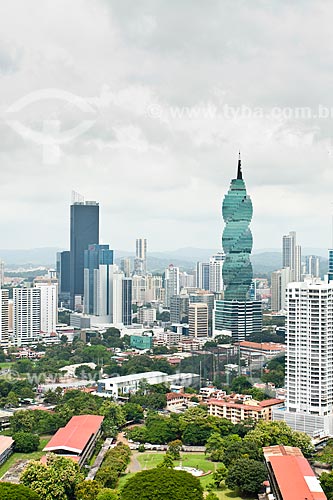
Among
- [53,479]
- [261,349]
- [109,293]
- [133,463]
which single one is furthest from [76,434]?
[109,293]

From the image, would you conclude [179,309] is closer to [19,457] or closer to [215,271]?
[215,271]

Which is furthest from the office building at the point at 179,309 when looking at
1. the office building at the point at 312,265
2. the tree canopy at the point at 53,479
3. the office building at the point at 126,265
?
the tree canopy at the point at 53,479

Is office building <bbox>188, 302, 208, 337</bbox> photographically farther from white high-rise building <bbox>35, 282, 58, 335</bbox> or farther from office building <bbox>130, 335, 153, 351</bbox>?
white high-rise building <bbox>35, 282, 58, 335</bbox>

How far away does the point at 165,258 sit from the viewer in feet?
71.1

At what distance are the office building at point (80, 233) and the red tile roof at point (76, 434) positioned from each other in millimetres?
13467

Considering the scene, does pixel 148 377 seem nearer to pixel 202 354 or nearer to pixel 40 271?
pixel 202 354

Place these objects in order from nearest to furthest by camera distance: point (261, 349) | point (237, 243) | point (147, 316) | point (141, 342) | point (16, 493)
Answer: point (16, 493), point (261, 349), point (237, 243), point (141, 342), point (147, 316)

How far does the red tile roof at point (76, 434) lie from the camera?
17.8 feet

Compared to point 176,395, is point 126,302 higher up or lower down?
higher up

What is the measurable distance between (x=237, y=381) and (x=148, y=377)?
1.16 meters

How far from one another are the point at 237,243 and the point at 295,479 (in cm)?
756

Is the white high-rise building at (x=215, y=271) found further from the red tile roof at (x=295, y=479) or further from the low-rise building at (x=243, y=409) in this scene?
the red tile roof at (x=295, y=479)

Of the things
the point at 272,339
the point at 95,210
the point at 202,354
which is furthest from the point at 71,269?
the point at 202,354

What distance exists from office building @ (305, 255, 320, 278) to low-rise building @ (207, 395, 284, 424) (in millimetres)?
6902
